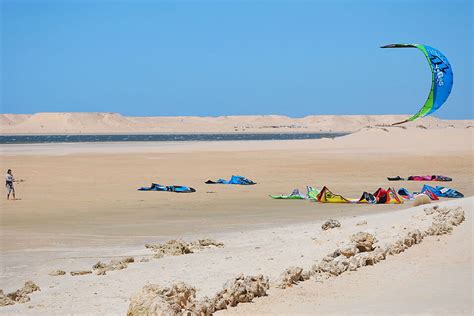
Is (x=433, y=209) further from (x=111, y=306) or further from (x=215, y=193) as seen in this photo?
(x=215, y=193)

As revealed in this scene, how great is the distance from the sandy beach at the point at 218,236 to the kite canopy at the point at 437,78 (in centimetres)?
189

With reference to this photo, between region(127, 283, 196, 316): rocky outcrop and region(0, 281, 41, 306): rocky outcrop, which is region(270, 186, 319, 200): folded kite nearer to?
region(0, 281, 41, 306): rocky outcrop

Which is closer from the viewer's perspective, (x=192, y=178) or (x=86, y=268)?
(x=86, y=268)

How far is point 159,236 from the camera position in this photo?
1477 cm

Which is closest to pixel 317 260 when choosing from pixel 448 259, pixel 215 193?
pixel 448 259

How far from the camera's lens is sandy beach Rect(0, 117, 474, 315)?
27.9 feet

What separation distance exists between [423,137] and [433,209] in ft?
131

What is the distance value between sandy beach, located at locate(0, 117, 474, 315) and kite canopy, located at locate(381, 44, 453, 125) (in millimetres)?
1894

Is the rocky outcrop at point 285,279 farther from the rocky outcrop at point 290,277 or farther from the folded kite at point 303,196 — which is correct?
the folded kite at point 303,196

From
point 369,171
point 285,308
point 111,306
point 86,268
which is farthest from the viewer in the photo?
point 369,171

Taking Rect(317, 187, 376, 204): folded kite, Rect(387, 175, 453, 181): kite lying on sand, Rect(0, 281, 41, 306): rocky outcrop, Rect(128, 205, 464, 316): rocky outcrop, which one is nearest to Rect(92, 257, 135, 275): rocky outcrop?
Rect(0, 281, 41, 306): rocky outcrop

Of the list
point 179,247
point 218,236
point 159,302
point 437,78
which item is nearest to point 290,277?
point 159,302

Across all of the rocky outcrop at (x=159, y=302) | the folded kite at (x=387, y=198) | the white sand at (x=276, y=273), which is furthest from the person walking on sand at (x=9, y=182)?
the rocky outcrop at (x=159, y=302)

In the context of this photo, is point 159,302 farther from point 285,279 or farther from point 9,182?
point 9,182
